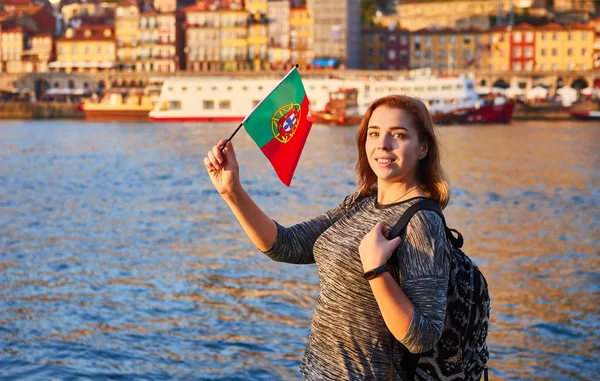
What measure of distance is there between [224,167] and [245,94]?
69399 mm

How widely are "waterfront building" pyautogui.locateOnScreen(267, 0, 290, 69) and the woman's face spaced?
89227mm

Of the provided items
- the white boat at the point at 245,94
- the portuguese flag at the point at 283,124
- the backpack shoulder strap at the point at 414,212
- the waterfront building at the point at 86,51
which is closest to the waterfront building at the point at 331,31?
the waterfront building at the point at 86,51

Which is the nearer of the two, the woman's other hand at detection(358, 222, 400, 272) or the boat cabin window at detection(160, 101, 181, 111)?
the woman's other hand at detection(358, 222, 400, 272)

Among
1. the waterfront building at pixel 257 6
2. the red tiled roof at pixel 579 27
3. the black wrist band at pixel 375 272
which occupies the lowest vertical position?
the red tiled roof at pixel 579 27

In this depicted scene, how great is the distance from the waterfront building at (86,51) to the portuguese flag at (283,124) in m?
93.4

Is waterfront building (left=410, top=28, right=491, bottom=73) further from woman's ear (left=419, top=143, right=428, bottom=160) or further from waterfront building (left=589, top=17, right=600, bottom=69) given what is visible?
woman's ear (left=419, top=143, right=428, bottom=160)

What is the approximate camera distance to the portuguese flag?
373 cm

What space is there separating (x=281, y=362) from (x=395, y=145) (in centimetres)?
471

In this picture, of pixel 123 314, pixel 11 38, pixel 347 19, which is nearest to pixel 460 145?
pixel 123 314

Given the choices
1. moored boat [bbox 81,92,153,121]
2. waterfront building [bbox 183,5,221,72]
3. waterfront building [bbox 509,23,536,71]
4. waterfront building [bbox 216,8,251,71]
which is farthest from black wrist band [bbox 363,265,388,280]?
waterfront building [bbox 216,8,251,71]

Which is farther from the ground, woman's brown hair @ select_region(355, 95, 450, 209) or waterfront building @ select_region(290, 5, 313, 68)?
woman's brown hair @ select_region(355, 95, 450, 209)

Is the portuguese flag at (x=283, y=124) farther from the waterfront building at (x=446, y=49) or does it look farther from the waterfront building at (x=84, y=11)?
the waterfront building at (x=84, y=11)

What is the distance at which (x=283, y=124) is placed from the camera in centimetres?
379

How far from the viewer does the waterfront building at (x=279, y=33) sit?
92.4 m
